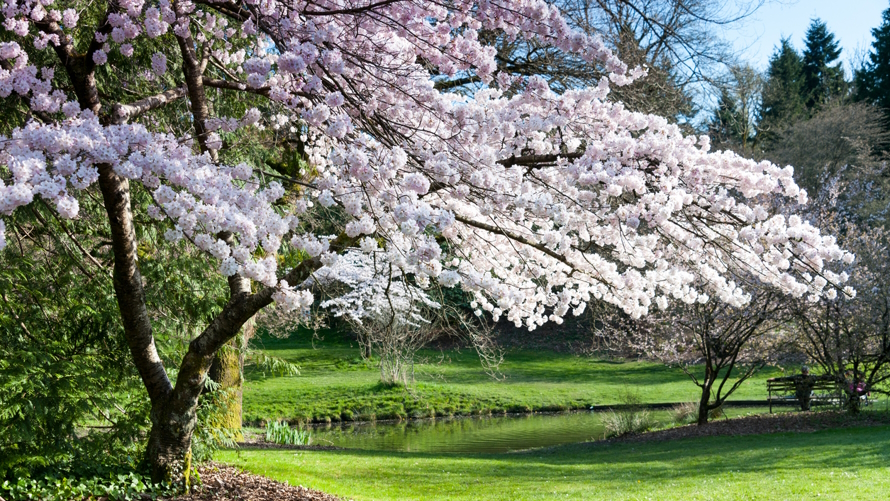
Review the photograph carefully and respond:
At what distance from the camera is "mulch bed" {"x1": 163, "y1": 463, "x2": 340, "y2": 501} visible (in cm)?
566

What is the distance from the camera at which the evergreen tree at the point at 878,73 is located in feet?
99.4

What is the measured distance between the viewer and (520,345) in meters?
31.2

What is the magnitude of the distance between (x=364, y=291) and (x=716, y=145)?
15.2 meters

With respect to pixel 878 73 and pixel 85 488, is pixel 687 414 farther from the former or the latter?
pixel 878 73

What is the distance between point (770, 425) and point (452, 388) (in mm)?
9924

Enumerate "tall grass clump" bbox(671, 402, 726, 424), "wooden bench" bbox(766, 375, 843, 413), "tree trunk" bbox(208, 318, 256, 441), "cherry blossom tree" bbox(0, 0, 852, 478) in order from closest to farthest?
"cherry blossom tree" bbox(0, 0, 852, 478)
"tree trunk" bbox(208, 318, 256, 441)
"wooden bench" bbox(766, 375, 843, 413)
"tall grass clump" bbox(671, 402, 726, 424)

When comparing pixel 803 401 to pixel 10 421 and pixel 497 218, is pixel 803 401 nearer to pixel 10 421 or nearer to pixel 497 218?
pixel 497 218

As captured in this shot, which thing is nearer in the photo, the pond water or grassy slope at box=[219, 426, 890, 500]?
grassy slope at box=[219, 426, 890, 500]

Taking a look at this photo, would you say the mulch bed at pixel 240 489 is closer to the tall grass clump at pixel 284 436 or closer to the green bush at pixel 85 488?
the green bush at pixel 85 488

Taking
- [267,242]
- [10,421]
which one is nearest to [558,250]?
[267,242]

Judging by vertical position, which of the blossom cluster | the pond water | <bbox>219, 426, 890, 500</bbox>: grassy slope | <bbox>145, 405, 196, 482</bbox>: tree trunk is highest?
the blossom cluster

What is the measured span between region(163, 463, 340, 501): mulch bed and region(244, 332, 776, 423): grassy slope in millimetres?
8589

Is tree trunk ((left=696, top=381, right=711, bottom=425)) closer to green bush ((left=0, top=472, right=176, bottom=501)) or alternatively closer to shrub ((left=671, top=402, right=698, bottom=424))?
shrub ((left=671, top=402, right=698, bottom=424))

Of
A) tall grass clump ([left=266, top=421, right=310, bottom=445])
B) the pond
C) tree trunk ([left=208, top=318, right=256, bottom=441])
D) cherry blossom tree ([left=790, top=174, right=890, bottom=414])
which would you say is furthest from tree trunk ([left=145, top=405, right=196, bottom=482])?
cherry blossom tree ([left=790, top=174, right=890, bottom=414])
